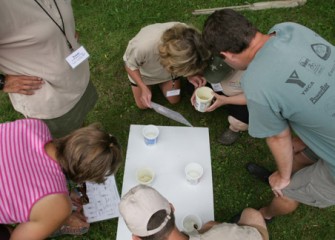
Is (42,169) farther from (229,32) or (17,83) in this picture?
(229,32)

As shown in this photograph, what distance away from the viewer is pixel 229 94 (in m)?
3.39

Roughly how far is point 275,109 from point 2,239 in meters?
2.00

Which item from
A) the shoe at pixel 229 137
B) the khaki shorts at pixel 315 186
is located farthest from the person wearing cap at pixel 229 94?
the khaki shorts at pixel 315 186

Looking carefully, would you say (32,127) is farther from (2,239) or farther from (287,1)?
(287,1)

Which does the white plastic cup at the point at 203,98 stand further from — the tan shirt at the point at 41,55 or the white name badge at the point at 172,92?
the tan shirt at the point at 41,55

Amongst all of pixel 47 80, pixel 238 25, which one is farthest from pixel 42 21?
pixel 238 25

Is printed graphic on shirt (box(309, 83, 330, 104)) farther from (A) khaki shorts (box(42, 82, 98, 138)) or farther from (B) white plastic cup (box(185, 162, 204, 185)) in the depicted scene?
(A) khaki shorts (box(42, 82, 98, 138))

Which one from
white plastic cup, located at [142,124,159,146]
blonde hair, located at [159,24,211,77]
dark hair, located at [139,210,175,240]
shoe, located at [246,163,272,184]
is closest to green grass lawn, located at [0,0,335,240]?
shoe, located at [246,163,272,184]

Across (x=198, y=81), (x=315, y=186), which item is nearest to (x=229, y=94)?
(x=198, y=81)

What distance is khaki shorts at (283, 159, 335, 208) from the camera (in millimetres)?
2400

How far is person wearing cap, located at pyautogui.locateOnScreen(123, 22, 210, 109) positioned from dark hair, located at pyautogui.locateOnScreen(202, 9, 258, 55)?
0.47 meters

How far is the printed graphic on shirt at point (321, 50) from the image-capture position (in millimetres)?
2088

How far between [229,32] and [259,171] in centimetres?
173

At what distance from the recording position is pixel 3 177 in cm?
193
